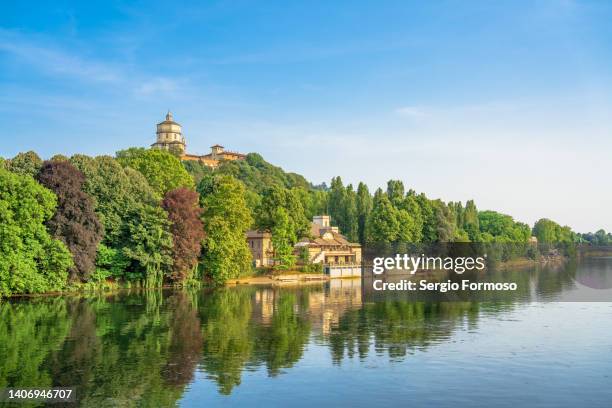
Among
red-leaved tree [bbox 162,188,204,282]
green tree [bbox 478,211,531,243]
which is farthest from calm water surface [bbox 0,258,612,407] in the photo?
green tree [bbox 478,211,531,243]

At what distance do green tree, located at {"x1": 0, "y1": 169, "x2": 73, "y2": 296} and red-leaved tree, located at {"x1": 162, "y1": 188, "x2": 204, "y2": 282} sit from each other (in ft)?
43.3

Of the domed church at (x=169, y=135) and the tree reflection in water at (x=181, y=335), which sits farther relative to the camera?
the domed church at (x=169, y=135)

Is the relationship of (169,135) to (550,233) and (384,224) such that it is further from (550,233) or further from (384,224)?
(550,233)

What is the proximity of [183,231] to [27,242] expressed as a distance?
1814cm

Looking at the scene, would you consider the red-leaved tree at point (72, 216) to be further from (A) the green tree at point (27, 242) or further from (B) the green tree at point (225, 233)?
(B) the green tree at point (225, 233)

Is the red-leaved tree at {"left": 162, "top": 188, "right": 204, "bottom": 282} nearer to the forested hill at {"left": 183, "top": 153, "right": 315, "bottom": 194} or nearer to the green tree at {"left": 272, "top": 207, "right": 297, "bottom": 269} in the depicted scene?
the green tree at {"left": 272, "top": 207, "right": 297, "bottom": 269}

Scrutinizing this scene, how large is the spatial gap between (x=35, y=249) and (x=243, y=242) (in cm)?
2696

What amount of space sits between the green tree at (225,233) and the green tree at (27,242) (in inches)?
723

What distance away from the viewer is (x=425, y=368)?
27.0 metres

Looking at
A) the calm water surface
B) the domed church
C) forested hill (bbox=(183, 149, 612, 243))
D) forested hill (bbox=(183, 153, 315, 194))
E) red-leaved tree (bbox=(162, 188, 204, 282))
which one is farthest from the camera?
the domed church

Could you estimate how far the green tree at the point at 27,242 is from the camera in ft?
160

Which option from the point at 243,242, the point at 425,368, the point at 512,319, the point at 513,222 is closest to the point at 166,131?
the point at 513,222

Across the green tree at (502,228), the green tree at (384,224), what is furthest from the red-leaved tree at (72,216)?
the green tree at (502,228)

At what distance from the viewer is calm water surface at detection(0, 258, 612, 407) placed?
22.8m
